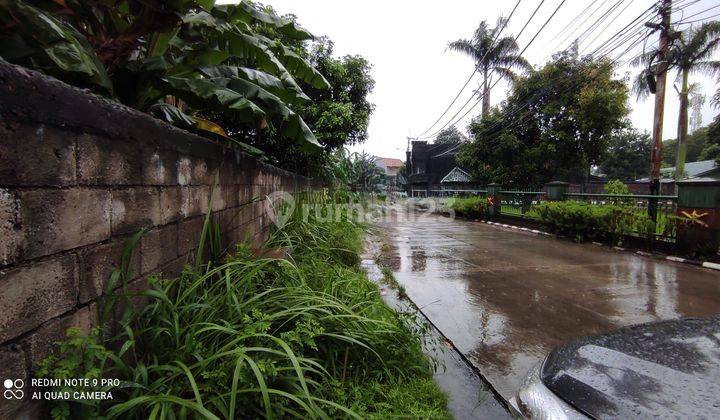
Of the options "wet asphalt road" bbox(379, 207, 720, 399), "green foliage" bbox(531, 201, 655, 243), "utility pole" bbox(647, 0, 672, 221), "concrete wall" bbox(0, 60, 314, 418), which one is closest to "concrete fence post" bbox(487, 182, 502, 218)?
"green foliage" bbox(531, 201, 655, 243)

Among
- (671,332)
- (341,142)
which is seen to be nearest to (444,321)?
(671,332)

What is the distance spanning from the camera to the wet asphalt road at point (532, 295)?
2.95 m

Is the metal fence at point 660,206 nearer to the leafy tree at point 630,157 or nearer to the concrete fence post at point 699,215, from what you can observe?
the concrete fence post at point 699,215

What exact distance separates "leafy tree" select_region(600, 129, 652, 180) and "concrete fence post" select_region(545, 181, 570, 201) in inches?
1394

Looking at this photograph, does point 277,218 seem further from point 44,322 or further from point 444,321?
point 44,322

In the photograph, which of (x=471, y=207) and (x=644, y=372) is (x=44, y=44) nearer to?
(x=644, y=372)

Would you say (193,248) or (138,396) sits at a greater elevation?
(193,248)

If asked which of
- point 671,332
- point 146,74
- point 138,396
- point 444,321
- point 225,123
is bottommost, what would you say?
point 444,321

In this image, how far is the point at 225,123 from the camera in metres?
6.58

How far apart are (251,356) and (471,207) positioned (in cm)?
1411

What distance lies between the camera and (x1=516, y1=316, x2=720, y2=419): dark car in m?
1.15

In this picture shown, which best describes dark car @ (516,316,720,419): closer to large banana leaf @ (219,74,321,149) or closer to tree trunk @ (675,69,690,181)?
large banana leaf @ (219,74,321,149)

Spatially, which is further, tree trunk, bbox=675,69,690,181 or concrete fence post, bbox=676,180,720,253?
tree trunk, bbox=675,69,690,181

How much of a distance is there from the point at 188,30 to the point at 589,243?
898 cm
